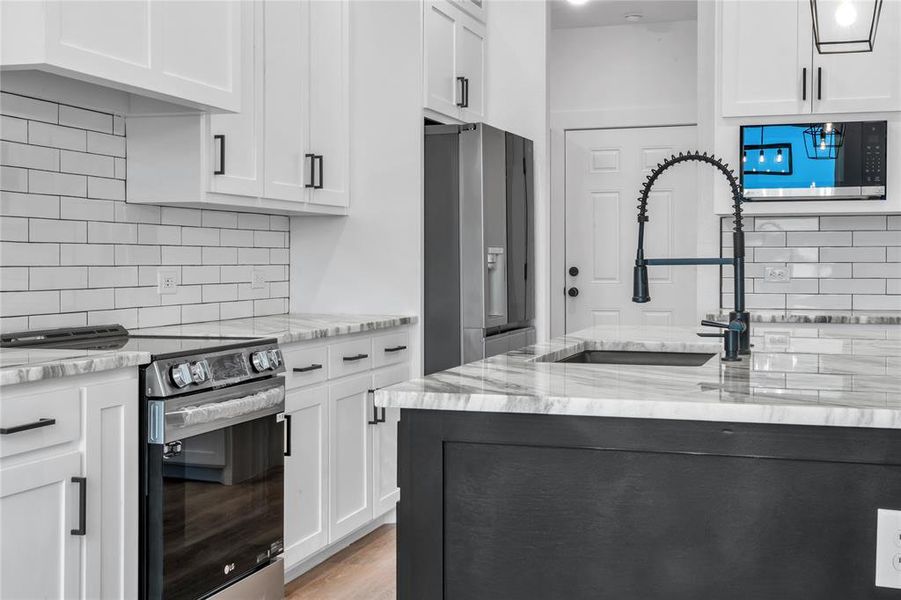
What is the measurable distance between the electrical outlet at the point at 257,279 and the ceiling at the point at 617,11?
2.58m

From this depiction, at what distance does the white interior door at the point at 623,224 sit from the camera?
6066mm

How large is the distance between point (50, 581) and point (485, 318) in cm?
238

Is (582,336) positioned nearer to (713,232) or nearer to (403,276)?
(403,276)

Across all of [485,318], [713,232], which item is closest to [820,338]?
[485,318]

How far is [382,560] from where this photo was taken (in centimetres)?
370

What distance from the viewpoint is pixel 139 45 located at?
2.73 m

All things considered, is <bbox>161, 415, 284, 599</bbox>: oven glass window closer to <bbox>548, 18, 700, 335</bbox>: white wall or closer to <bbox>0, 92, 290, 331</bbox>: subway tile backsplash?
<bbox>0, 92, 290, 331</bbox>: subway tile backsplash

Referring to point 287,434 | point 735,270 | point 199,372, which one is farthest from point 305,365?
point 735,270

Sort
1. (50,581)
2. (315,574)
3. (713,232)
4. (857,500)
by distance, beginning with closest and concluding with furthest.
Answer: (857,500), (50,581), (315,574), (713,232)

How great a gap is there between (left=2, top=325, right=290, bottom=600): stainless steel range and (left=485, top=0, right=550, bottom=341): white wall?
2.19m

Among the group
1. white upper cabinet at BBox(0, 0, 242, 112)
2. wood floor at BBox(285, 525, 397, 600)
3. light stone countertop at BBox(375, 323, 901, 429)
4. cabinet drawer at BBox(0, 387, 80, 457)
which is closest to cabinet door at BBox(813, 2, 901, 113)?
light stone countertop at BBox(375, 323, 901, 429)

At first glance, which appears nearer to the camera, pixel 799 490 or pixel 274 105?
pixel 799 490

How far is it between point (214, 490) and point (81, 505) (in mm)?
511

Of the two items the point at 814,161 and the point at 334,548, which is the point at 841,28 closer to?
the point at 814,161
